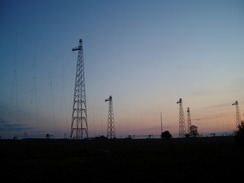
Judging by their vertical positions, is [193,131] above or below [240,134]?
below

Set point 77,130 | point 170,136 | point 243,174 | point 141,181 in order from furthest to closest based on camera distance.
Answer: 1. point 170,136
2. point 77,130
3. point 243,174
4. point 141,181

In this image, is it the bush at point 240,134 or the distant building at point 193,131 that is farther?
the distant building at point 193,131

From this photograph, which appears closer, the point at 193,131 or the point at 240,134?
the point at 240,134

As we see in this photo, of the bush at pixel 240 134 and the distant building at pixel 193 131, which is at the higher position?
the bush at pixel 240 134

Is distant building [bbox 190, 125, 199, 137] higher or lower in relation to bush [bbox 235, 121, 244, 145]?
lower

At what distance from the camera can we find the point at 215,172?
14.3 m

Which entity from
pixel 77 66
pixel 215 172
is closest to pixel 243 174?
pixel 215 172

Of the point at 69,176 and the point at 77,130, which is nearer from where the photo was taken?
the point at 69,176

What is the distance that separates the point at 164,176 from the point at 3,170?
10145 millimetres

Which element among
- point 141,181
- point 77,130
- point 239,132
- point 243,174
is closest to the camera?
point 141,181

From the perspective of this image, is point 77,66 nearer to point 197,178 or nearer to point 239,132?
point 239,132

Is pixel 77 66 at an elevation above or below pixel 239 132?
above

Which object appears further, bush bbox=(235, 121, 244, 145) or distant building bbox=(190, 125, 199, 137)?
distant building bbox=(190, 125, 199, 137)

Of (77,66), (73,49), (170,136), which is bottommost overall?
(170,136)
